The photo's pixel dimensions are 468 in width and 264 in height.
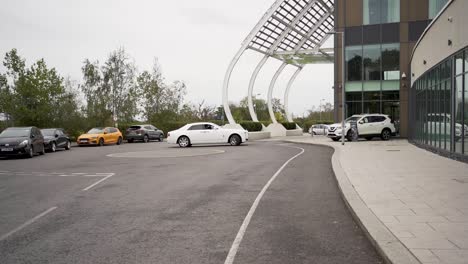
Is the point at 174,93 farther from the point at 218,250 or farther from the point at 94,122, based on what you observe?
the point at 218,250

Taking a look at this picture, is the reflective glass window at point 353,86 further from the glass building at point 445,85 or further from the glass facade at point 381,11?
the glass building at point 445,85

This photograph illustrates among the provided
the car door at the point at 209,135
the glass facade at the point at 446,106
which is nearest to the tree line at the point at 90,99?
the car door at the point at 209,135

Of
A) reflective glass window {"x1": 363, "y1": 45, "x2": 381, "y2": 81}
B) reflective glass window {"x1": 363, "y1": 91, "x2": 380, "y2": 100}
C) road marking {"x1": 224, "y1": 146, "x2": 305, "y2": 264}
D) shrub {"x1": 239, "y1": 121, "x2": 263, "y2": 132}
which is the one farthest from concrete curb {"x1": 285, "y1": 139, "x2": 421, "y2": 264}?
shrub {"x1": 239, "y1": 121, "x2": 263, "y2": 132}

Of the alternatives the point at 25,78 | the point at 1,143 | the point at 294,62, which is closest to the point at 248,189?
the point at 1,143

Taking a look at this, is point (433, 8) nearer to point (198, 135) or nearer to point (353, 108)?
point (353, 108)

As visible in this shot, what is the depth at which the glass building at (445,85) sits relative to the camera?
13508 mm

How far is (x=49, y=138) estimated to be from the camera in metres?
25.5

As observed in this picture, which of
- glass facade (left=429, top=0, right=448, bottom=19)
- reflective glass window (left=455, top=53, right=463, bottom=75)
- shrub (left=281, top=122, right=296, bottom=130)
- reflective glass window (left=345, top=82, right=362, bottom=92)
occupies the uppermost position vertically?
glass facade (left=429, top=0, right=448, bottom=19)

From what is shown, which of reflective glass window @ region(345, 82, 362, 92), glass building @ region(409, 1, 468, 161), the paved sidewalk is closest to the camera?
the paved sidewalk

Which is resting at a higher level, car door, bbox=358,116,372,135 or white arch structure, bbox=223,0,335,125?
white arch structure, bbox=223,0,335,125

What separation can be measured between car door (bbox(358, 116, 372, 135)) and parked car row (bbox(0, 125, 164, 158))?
18.4m

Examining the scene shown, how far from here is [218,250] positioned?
5203mm

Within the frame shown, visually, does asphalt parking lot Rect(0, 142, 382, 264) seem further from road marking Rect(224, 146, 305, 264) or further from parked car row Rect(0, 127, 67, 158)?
parked car row Rect(0, 127, 67, 158)

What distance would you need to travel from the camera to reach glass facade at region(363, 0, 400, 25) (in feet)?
108
